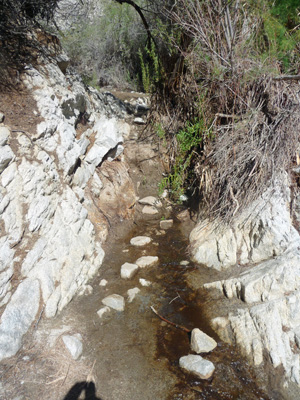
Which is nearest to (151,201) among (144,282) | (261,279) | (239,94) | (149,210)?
(149,210)

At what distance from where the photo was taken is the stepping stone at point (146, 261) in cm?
368

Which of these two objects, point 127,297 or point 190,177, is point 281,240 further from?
point 190,177

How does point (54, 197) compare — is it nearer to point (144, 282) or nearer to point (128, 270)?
point (128, 270)

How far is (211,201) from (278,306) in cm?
160

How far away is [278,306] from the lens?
2.70 m

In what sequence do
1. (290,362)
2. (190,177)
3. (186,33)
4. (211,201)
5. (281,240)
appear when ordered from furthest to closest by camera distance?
(190,177) < (186,33) < (211,201) < (281,240) < (290,362)

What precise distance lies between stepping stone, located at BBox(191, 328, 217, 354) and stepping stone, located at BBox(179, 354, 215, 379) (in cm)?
8

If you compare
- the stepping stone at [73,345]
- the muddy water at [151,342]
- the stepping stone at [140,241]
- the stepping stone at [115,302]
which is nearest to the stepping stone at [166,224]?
the stepping stone at [140,241]

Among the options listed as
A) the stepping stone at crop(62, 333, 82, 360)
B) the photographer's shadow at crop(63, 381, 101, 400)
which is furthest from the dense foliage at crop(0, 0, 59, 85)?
the photographer's shadow at crop(63, 381, 101, 400)

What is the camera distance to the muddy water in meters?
2.35

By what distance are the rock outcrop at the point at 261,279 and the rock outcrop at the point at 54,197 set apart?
1.37 m

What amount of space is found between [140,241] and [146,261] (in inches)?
17.2

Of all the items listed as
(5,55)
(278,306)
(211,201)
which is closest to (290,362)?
(278,306)

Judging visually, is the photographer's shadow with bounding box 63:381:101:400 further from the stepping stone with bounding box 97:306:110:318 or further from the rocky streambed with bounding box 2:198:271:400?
the stepping stone with bounding box 97:306:110:318
